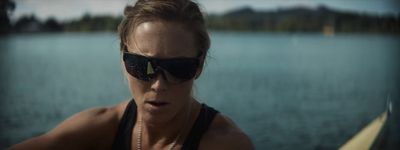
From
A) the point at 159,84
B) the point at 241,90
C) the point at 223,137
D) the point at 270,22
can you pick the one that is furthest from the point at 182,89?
the point at 241,90

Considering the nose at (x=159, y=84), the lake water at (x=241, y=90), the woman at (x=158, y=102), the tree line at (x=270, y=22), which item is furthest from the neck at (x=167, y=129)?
the tree line at (x=270, y=22)

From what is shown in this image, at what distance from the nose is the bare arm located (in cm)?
29

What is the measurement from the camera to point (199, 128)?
58.2 inches

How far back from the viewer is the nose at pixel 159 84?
1.38 meters

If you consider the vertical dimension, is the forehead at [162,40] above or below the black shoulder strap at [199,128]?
above

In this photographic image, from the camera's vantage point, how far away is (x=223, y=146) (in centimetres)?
143

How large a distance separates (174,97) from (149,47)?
154mm

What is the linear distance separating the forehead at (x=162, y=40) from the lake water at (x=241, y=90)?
6.68 feet

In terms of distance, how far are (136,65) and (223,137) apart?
314mm

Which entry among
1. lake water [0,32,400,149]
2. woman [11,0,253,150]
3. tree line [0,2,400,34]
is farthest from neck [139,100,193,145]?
tree line [0,2,400,34]

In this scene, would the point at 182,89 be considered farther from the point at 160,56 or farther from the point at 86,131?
the point at 86,131

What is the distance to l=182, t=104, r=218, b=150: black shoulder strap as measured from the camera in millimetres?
1440

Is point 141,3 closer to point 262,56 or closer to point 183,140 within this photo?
point 183,140

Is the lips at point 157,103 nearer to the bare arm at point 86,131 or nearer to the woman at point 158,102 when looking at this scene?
the woman at point 158,102
